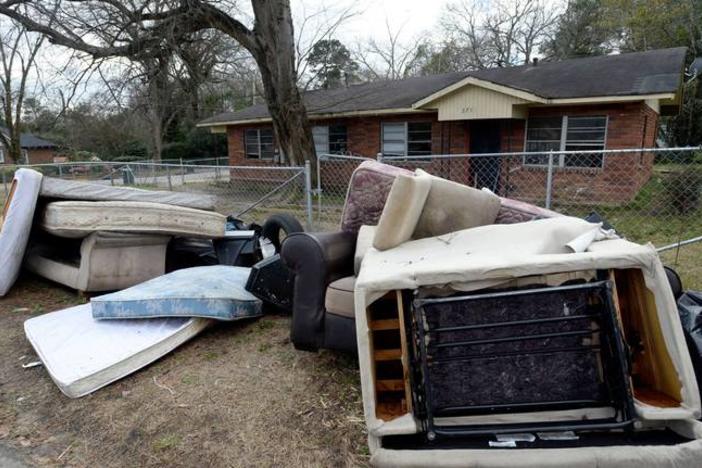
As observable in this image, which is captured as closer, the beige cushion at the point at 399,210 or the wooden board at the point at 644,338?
the wooden board at the point at 644,338

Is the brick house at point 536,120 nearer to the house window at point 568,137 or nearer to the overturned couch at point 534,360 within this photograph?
the house window at point 568,137

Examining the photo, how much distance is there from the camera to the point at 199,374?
107 inches

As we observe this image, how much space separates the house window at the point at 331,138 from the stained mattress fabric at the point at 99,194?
8766 mm

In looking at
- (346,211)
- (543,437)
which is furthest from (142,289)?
(543,437)

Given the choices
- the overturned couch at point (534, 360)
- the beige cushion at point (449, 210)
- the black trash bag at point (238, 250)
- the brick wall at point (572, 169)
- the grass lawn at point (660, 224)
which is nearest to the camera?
the overturned couch at point (534, 360)

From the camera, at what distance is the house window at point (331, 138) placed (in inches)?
522

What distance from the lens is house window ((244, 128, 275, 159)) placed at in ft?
48.2

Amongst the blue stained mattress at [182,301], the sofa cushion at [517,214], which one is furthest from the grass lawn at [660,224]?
the blue stained mattress at [182,301]

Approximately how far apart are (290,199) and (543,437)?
7325mm

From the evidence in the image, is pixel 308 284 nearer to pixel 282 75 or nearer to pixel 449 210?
pixel 449 210

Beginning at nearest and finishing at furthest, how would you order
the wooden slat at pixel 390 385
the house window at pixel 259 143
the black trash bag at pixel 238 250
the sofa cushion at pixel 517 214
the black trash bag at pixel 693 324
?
the wooden slat at pixel 390 385 → the black trash bag at pixel 693 324 → the sofa cushion at pixel 517 214 → the black trash bag at pixel 238 250 → the house window at pixel 259 143

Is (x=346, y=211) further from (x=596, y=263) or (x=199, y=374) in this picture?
(x=596, y=263)

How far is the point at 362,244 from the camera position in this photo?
271 centimetres

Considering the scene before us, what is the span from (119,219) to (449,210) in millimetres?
2721
